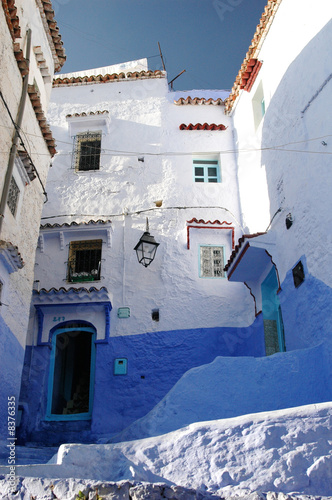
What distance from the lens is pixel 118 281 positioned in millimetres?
14508

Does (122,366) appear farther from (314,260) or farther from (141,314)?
A: (314,260)

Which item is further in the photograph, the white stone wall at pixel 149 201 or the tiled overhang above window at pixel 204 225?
the tiled overhang above window at pixel 204 225

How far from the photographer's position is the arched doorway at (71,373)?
13.4 metres

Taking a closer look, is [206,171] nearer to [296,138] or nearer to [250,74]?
[250,74]

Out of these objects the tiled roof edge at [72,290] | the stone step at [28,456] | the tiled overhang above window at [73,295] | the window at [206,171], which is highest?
the window at [206,171]

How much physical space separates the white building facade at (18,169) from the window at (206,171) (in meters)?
5.16

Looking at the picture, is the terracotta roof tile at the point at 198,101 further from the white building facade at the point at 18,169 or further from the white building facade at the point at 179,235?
the white building facade at the point at 18,169

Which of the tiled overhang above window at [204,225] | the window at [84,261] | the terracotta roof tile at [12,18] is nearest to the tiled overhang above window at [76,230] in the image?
the window at [84,261]

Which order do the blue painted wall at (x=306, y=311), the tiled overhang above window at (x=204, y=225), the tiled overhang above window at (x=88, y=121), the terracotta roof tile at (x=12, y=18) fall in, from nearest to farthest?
the blue painted wall at (x=306, y=311) < the terracotta roof tile at (x=12, y=18) < the tiled overhang above window at (x=204, y=225) < the tiled overhang above window at (x=88, y=121)

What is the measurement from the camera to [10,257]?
9.97 metres

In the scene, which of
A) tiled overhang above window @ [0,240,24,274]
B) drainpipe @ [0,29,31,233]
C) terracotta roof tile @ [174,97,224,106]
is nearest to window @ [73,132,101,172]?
terracotta roof tile @ [174,97,224,106]

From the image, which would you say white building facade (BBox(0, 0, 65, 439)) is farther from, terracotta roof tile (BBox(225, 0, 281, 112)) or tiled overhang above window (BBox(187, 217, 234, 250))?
terracotta roof tile (BBox(225, 0, 281, 112))

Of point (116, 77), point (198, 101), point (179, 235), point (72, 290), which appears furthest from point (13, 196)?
point (198, 101)

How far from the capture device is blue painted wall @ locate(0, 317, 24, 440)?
991cm
